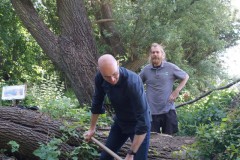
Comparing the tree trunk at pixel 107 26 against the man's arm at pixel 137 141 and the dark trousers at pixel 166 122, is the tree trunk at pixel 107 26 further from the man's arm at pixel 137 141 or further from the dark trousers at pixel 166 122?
the man's arm at pixel 137 141

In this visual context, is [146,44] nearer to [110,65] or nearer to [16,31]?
[16,31]

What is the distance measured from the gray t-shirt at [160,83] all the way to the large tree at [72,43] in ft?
7.93

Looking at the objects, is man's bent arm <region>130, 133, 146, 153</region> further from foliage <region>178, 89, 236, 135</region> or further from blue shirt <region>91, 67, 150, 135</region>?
foliage <region>178, 89, 236, 135</region>

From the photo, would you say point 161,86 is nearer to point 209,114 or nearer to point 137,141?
point 209,114

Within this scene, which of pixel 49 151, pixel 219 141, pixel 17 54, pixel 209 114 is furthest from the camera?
pixel 17 54

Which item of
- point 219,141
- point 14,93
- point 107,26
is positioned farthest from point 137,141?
point 107,26

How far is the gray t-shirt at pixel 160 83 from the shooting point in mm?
6355

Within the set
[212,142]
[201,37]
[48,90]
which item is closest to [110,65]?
[212,142]

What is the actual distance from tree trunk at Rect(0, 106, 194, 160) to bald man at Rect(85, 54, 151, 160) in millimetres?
1142

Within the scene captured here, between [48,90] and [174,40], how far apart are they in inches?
170

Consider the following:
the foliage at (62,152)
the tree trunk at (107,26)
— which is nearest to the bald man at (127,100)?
the foliage at (62,152)

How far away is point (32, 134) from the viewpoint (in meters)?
5.10

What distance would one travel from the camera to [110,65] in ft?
11.5

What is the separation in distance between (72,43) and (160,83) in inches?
121
